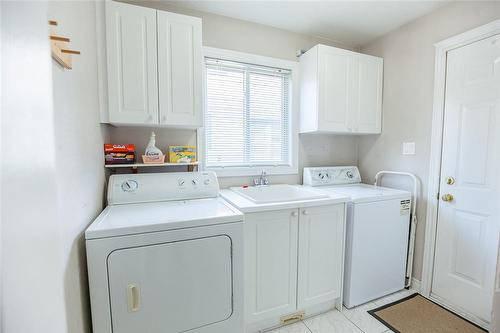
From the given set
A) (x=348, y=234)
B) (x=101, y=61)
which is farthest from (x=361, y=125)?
(x=101, y=61)

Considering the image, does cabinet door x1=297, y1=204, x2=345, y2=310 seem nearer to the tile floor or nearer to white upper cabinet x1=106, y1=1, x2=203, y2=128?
the tile floor

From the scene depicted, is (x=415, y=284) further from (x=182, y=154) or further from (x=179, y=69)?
(x=179, y=69)

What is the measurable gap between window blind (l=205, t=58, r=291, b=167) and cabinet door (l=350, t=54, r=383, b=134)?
0.71 meters

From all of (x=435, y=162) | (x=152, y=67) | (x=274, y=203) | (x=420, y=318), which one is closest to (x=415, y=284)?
(x=420, y=318)

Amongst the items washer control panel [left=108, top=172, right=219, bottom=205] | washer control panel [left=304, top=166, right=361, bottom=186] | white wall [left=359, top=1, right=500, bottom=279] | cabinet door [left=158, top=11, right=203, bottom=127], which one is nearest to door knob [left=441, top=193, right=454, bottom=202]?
white wall [left=359, top=1, right=500, bottom=279]

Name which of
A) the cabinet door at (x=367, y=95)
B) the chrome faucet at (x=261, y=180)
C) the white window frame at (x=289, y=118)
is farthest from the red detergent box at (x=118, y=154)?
the cabinet door at (x=367, y=95)

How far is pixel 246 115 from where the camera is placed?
2328 mm

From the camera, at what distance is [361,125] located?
2363 millimetres

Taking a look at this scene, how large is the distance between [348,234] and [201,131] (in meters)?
1.60

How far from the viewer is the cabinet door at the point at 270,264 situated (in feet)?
5.02

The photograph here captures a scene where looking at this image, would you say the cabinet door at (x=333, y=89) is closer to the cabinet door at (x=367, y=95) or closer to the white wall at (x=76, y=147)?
the cabinet door at (x=367, y=95)

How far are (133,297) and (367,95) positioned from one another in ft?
8.74

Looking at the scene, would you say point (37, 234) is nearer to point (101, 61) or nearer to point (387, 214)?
point (101, 61)

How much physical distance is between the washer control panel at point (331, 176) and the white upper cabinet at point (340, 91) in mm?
465
